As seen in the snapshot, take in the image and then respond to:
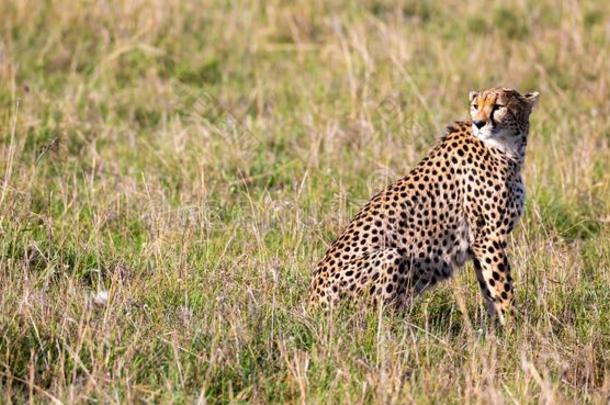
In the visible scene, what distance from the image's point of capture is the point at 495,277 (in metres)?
4.95

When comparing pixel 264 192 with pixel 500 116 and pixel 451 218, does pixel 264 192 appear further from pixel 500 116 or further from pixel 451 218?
pixel 500 116

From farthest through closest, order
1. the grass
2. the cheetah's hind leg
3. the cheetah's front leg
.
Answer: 1. the cheetah's front leg
2. the cheetah's hind leg
3. the grass

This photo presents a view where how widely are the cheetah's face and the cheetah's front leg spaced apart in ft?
1.32

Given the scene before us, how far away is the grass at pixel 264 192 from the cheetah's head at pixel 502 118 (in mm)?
484

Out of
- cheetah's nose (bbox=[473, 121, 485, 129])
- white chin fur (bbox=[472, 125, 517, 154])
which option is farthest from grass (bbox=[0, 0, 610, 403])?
cheetah's nose (bbox=[473, 121, 485, 129])

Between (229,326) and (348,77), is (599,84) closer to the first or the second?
(348,77)

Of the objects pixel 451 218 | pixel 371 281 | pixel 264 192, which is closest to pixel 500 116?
pixel 451 218

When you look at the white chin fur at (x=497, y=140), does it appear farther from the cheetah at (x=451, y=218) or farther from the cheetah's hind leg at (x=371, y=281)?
the cheetah's hind leg at (x=371, y=281)

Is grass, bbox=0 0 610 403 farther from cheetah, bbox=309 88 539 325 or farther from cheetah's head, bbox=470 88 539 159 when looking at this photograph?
cheetah's head, bbox=470 88 539 159

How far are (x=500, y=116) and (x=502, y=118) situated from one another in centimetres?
2

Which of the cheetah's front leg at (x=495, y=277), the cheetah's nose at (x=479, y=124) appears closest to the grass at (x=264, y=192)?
the cheetah's front leg at (x=495, y=277)

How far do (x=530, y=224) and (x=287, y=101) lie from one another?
2288 mm

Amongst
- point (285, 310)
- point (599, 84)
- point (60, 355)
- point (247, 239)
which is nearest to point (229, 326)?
point (285, 310)

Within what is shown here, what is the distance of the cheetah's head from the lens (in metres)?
4.98
